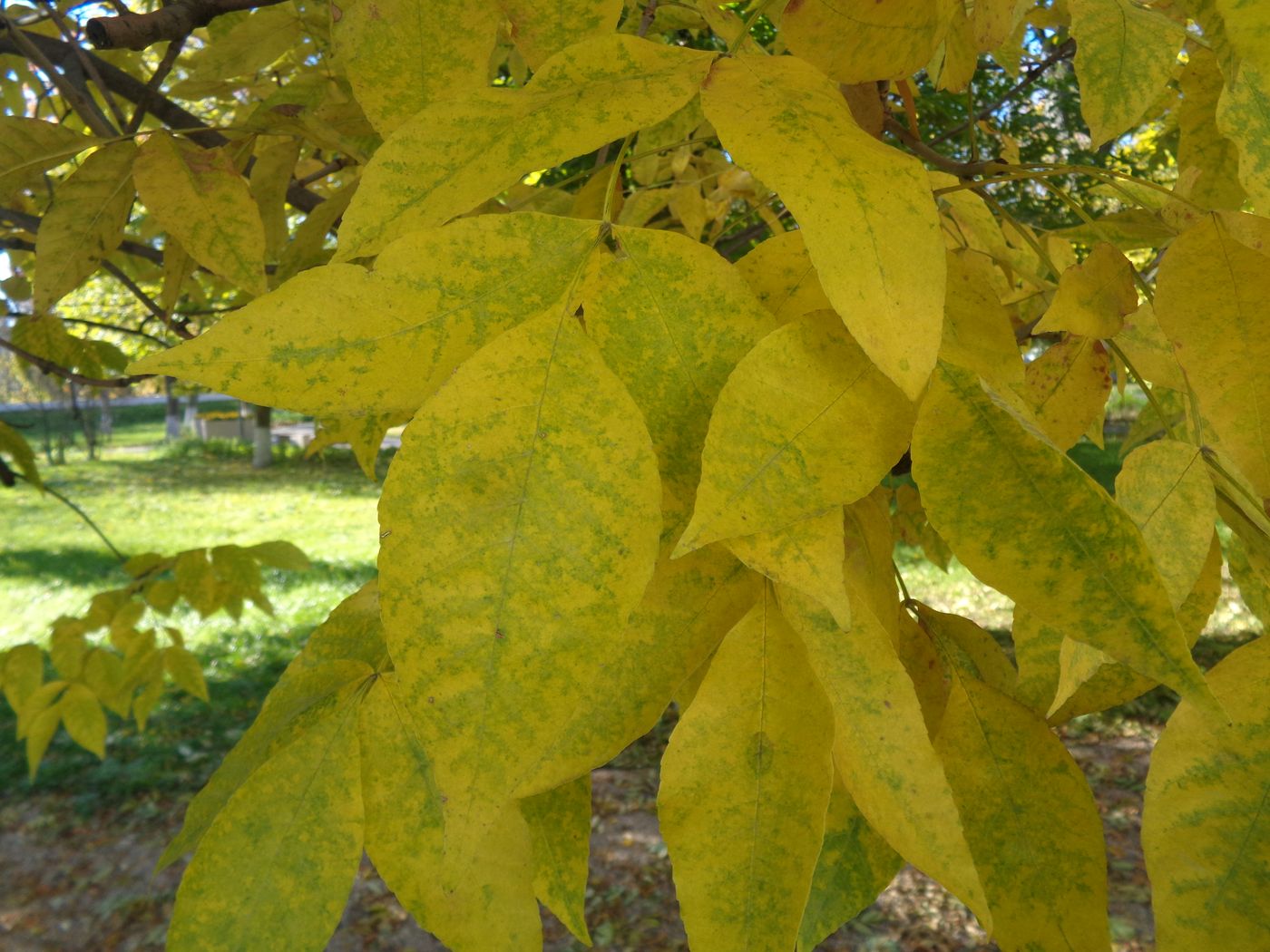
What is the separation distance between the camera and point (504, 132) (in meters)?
0.43

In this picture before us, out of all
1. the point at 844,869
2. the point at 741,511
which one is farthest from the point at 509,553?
the point at 844,869

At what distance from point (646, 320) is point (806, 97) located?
117 mm

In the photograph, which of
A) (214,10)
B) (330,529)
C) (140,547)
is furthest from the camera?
(330,529)

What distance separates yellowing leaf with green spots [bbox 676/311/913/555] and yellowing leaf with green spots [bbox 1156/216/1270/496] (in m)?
0.17

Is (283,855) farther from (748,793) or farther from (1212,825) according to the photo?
(1212,825)

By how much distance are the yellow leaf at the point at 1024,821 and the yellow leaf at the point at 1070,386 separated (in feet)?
0.56

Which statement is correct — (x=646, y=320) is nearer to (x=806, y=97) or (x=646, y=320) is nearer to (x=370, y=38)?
(x=806, y=97)

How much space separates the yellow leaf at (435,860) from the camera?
1.64 feet

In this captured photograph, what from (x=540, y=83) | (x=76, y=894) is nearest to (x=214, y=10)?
(x=540, y=83)

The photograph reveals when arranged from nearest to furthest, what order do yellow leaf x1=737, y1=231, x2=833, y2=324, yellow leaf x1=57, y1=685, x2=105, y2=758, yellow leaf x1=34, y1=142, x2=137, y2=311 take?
yellow leaf x1=737, y1=231, x2=833, y2=324, yellow leaf x1=34, y1=142, x2=137, y2=311, yellow leaf x1=57, y1=685, x2=105, y2=758

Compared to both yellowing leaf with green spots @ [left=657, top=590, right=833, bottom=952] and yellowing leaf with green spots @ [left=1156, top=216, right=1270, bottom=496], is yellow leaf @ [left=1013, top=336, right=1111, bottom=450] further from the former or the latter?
yellowing leaf with green spots @ [left=657, top=590, right=833, bottom=952]

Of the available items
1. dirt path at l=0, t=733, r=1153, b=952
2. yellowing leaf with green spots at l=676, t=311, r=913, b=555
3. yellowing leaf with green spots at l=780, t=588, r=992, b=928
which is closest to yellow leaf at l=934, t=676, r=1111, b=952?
yellowing leaf with green spots at l=780, t=588, r=992, b=928

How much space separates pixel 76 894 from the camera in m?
3.60

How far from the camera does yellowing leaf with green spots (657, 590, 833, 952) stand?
428 mm
